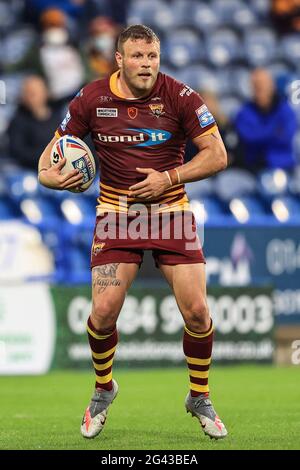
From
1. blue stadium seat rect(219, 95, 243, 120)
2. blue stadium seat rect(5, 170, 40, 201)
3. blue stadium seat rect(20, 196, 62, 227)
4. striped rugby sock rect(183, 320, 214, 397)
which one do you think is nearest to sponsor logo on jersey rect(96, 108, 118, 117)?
striped rugby sock rect(183, 320, 214, 397)

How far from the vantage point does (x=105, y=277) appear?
22.2ft

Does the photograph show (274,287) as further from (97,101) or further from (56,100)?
(97,101)

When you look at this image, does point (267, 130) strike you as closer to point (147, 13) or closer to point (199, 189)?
point (199, 189)

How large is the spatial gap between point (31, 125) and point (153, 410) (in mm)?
5130

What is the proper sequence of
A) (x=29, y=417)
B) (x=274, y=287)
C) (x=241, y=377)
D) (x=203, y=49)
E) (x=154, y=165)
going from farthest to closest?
(x=203, y=49) → (x=274, y=287) → (x=241, y=377) → (x=29, y=417) → (x=154, y=165)

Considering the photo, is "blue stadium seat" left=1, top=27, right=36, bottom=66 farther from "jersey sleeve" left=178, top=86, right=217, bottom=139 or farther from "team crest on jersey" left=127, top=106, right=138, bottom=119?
"jersey sleeve" left=178, top=86, right=217, bottom=139

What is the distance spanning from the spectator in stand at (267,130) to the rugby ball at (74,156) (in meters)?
6.95

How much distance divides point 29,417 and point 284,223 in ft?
15.6

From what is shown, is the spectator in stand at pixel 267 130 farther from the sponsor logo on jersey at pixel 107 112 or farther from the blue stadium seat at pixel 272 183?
the sponsor logo on jersey at pixel 107 112

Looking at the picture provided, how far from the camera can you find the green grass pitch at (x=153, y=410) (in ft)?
21.4

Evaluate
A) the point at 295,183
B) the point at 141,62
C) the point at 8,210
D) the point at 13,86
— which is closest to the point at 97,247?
the point at 141,62

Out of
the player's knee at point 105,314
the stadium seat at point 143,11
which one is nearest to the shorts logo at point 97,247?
the player's knee at point 105,314

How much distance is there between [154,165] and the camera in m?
6.84

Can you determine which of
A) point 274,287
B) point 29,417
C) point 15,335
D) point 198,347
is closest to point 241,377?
point 274,287
